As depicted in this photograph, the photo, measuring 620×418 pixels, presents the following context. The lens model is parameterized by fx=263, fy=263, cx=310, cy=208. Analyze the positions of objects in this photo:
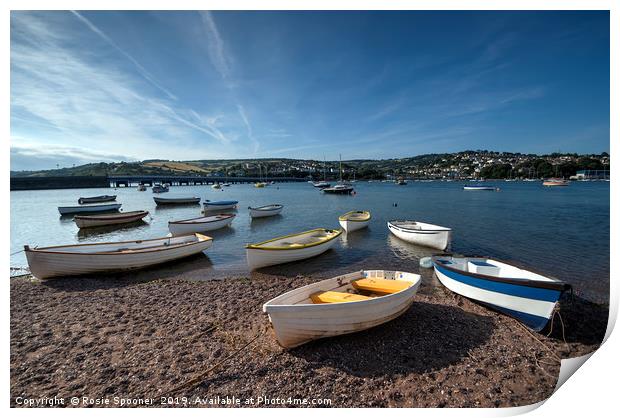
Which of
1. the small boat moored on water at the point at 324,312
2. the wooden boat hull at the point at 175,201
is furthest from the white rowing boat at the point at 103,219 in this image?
the small boat moored on water at the point at 324,312

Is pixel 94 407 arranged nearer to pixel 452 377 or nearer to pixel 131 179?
pixel 452 377

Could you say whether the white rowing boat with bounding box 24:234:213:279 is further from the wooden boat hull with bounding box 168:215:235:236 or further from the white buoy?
the white buoy

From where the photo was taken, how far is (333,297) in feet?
21.6

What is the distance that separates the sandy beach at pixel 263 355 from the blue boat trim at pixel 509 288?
75 centimetres

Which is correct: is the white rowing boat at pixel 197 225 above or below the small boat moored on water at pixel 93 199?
below

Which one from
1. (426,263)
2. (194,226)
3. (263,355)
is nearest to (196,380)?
(263,355)

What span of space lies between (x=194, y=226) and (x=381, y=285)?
18.2m

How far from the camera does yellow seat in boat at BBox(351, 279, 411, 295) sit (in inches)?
292

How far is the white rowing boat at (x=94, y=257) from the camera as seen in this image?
1053 cm

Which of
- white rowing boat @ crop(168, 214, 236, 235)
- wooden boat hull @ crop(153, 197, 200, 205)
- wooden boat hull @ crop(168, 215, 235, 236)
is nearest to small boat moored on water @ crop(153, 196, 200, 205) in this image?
wooden boat hull @ crop(153, 197, 200, 205)

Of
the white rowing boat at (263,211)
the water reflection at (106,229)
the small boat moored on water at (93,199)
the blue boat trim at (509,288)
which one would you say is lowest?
the water reflection at (106,229)

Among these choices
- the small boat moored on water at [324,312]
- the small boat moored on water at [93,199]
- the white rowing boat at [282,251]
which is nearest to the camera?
the small boat moored on water at [324,312]

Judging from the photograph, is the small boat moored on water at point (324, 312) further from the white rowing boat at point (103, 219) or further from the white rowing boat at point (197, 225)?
the white rowing boat at point (103, 219)

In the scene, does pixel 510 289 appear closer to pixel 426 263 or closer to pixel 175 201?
pixel 426 263
